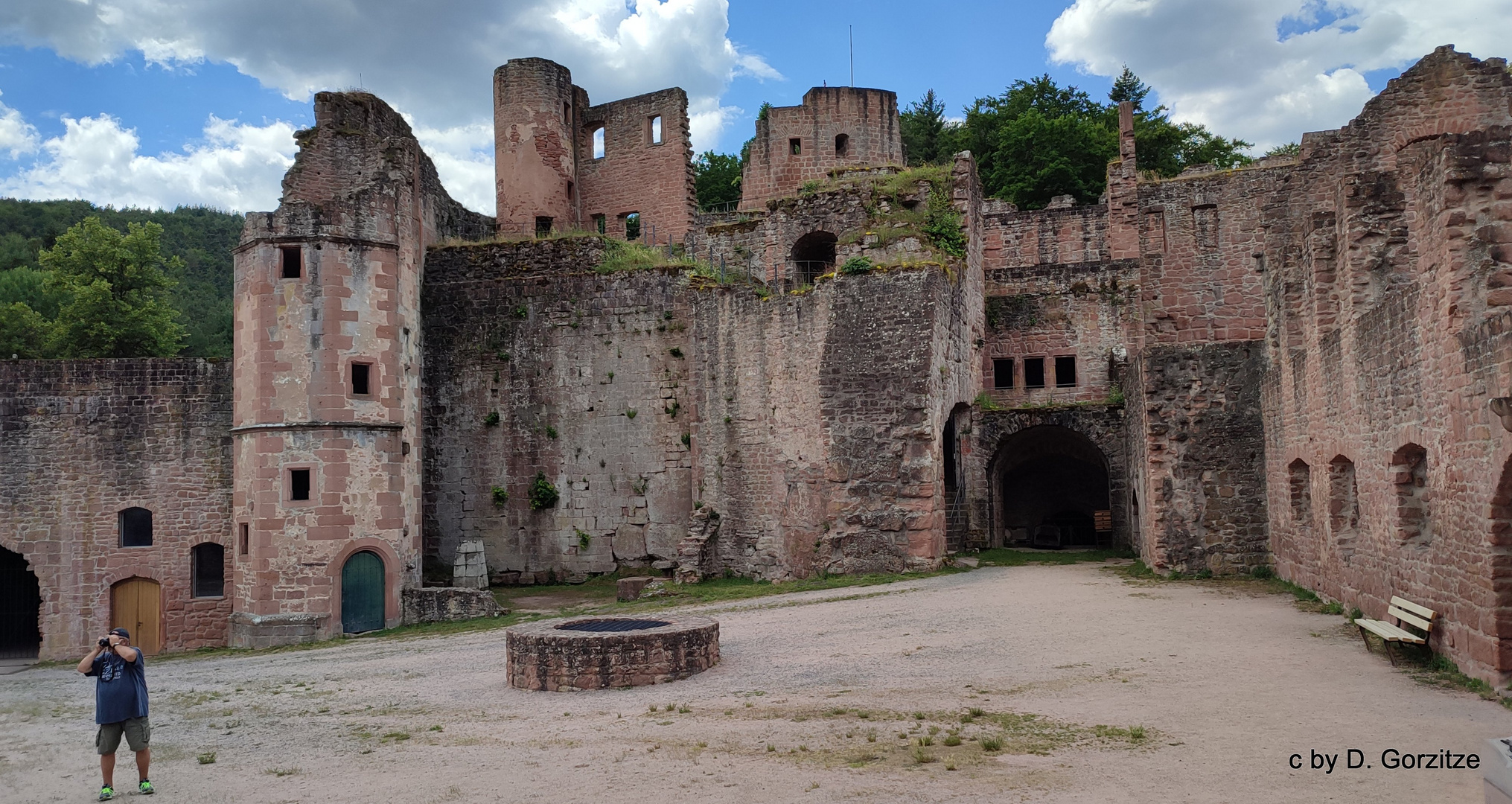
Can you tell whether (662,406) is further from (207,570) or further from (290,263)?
(207,570)

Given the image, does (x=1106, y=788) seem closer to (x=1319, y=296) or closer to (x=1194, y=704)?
(x=1194, y=704)

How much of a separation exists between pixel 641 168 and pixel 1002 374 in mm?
11875

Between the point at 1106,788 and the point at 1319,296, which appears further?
the point at 1319,296

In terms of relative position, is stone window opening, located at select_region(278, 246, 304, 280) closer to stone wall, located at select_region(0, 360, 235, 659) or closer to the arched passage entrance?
stone wall, located at select_region(0, 360, 235, 659)

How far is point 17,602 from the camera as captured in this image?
2253 centimetres

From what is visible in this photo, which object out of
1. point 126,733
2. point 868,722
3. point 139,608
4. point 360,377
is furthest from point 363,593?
point 868,722

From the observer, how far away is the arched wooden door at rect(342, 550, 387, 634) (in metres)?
19.2

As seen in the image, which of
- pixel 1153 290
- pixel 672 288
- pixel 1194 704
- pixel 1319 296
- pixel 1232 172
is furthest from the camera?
pixel 1232 172

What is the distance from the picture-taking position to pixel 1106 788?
22.5ft

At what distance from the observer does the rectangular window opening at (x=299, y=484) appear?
19.2m

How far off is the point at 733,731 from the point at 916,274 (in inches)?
456

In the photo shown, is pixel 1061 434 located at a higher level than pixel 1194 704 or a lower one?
higher

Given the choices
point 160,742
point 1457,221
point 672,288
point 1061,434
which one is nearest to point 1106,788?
point 1457,221

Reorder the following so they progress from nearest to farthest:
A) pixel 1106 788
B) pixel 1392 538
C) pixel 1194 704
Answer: pixel 1106 788
pixel 1194 704
pixel 1392 538
